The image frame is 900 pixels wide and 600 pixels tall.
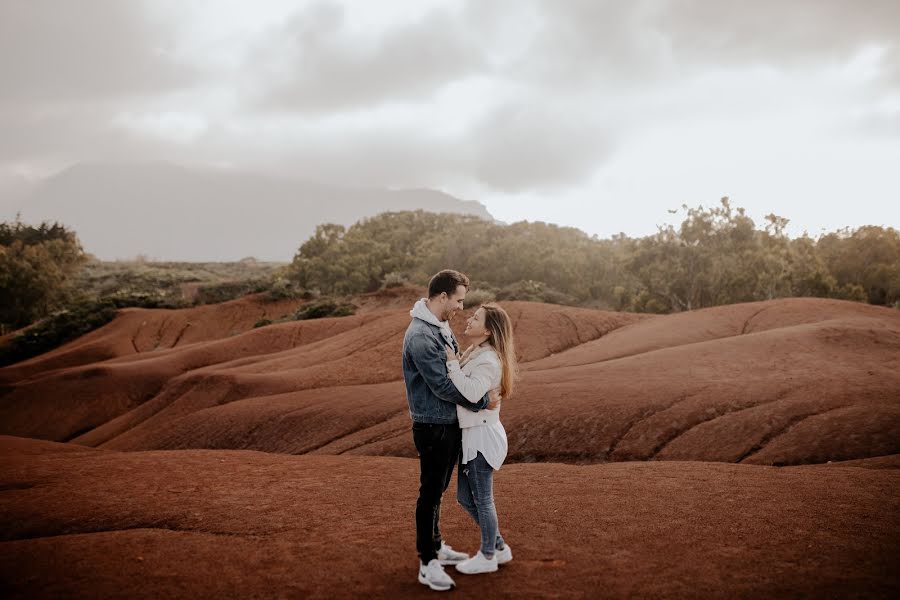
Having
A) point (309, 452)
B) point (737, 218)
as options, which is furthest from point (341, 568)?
point (737, 218)

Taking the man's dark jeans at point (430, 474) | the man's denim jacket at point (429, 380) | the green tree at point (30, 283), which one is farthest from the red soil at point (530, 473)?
the green tree at point (30, 283)

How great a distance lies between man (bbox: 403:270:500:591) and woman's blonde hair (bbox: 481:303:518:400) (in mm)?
152

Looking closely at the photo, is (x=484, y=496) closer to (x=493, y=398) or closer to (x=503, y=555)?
(x=503, y=555)

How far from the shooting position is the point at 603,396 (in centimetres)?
1599

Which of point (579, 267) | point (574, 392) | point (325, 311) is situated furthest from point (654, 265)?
point (574, 392)

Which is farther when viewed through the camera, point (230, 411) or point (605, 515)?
point (230, 411)

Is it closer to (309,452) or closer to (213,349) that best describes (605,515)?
(309,452)

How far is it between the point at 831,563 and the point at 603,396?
1010 cm

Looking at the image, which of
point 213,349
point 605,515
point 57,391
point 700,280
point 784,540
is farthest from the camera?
point 700,280

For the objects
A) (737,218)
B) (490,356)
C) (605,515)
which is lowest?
(605,515)

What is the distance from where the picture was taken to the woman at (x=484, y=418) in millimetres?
5789

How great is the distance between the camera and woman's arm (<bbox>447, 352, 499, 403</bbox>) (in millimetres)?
5641

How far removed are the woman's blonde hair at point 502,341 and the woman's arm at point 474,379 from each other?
170 millimetres

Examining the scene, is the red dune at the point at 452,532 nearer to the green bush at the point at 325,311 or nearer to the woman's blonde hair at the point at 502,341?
the woman's blonde hair at the point at 502,341
